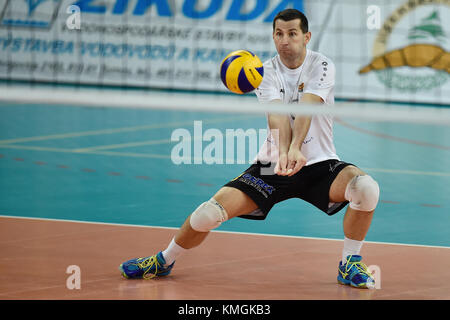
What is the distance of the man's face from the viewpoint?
4887 mm

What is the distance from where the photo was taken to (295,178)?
498 cm

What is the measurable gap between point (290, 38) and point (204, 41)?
1164 cm

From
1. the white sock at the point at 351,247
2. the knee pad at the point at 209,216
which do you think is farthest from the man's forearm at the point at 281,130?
the white sock at the point at 351,247

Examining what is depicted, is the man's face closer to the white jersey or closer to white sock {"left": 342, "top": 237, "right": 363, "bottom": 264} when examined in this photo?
the white jersey

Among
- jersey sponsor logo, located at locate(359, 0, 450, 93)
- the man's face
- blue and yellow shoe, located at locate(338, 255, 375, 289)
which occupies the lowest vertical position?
blue and yellow shoe, located at locate(338, 255, 375, 289)

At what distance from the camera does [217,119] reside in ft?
44.5

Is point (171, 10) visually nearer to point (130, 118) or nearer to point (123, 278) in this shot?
point (130, 118)

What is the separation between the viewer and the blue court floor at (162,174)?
6719 millimetres

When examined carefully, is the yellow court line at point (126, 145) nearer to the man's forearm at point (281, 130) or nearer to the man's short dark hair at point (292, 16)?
the man's forearm at point (281, 130)

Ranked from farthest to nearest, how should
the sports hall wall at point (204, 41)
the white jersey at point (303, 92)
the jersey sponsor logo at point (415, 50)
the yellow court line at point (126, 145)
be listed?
the sports hall wall at point (204, 41), the jersey sponsor logo at point (415, 50), the yellow court line at point (126, 145), the white jersey at point (303, 92)

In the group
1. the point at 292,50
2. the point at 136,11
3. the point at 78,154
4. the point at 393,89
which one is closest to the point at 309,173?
the point at 292,50

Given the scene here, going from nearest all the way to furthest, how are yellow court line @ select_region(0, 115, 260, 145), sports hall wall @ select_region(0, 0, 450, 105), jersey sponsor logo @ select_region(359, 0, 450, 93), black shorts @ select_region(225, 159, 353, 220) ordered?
black shorts @ select_region(225, 159, 353, 220), yellow court line @ select_region(0, 115, 260, 145), jersey sponsor logo @ select_region(359, 0, 450, 93), sports hall wall @ select_region(0, 0, 450, 105)

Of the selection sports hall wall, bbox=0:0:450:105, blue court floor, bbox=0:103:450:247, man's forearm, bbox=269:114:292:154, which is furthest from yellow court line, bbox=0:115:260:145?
man's forearm, bbox=269:114:292:154
